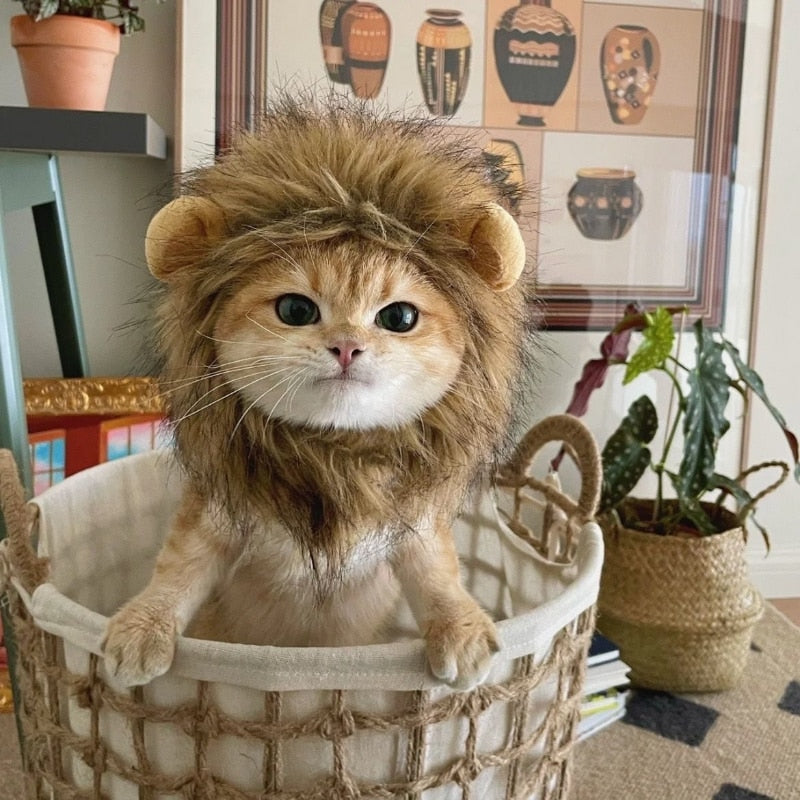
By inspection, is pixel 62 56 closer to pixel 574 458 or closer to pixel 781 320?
pixel 574 458

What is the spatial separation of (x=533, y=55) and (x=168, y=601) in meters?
1.09

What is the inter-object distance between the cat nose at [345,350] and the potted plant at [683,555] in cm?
76

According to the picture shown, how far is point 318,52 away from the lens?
1300 mm

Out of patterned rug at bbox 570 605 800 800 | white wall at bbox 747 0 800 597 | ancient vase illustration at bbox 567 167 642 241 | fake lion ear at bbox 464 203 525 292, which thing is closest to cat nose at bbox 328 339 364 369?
fake lion ear at bbox 464 203 525 292

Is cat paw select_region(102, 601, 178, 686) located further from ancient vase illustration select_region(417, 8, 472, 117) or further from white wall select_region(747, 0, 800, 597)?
white wall select_region(747, 0, 800, 597)

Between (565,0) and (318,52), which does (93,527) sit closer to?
(318,52)

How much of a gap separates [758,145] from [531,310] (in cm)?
97

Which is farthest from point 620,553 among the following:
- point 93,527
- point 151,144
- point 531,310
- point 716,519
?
point 151,144

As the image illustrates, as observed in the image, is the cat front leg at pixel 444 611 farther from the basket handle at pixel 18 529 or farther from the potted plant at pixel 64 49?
the potted plant at pixel 64 49

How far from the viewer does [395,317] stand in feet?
2.00

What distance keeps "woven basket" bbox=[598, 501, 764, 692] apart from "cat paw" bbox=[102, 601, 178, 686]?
836 millimetres

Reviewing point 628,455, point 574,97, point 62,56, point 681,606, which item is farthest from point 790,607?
point 62,56

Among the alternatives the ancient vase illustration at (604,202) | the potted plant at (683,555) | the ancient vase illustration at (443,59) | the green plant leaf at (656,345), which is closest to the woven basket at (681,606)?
the potted plant at (683,555)

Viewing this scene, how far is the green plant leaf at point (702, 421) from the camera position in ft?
4.03
